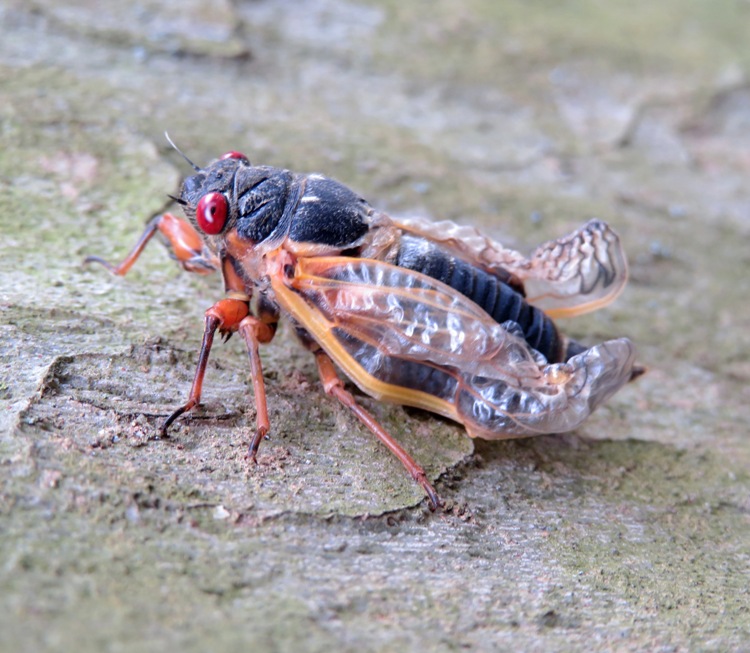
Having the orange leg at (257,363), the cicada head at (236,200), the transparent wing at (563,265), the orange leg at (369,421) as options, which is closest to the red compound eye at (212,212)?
the cicada head at (236,200)

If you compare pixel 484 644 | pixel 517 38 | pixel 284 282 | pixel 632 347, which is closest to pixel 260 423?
pixel 284 282


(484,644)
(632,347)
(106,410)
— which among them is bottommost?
(484,644)

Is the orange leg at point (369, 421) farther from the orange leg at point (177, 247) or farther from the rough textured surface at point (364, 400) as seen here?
the orange leg at point (177, 247)

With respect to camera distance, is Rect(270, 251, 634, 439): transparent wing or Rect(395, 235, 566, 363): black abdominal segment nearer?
Rect(270, 251, 634, 439): transparent wing

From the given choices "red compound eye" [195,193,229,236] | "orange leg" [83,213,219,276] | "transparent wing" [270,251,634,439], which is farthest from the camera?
"orange leg" [83,213,219,276]

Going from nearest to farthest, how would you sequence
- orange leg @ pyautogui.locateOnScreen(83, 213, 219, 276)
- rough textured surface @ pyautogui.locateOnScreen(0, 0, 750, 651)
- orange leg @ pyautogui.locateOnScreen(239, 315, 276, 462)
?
rough textured surface @ pyautogui.locateOnScreen(0, 0, 750, 651)
orange leg @ pyautogui.locateOnScreen(239, 315, 276, 462)
orange leg @ pyautogui.locateOnScreen(83, 213, 219, 276)

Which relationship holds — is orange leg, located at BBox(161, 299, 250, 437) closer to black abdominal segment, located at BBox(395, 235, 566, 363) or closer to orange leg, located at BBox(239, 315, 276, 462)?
orange leg, located at BBox(239, 315, 276, 462)

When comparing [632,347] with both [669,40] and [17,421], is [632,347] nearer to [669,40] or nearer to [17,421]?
[17,421]

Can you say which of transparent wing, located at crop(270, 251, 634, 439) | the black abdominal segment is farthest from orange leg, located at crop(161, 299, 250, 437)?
the black abdominal segment
